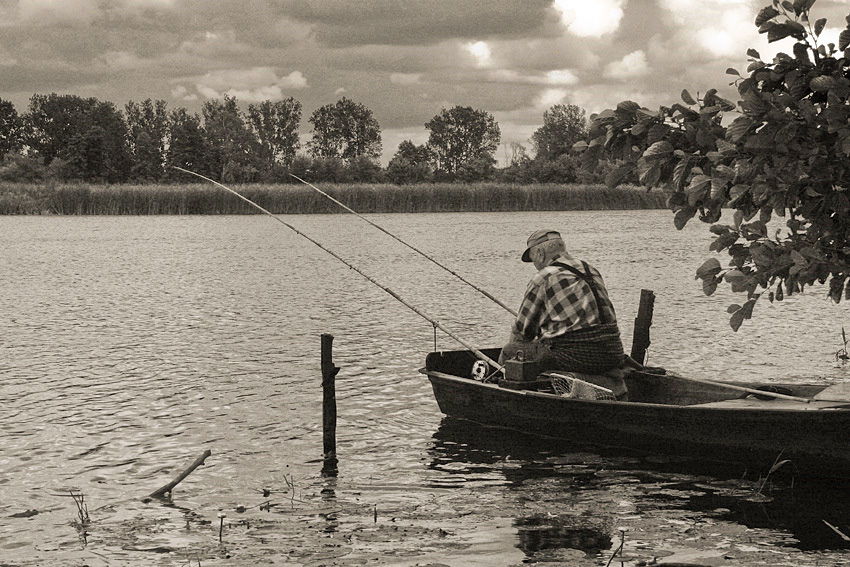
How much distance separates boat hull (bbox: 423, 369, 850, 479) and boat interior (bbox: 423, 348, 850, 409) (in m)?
0.12

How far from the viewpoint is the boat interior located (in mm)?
9906

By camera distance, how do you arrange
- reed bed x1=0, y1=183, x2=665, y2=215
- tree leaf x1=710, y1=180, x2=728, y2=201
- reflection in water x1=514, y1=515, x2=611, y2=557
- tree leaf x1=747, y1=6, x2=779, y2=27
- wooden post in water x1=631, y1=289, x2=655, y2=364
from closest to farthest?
tree leaf x1=747, y1=6, x2=779, y2=27, tree leaf x1=710, y1=180, x2=728, y2=201, reflection in water x1=514, y1=515, x2=611, y2=557, wooden post in water x1=631, y1=289, x2=655, y2=364, reed bed x1=0, y1=183, x2=665, y2=215

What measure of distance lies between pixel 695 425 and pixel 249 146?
139591 mm

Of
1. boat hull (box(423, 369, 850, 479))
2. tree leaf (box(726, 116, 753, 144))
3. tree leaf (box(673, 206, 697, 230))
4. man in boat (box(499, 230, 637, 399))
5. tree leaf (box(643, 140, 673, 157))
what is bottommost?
boat hull (box(423, 369, 850, 479))

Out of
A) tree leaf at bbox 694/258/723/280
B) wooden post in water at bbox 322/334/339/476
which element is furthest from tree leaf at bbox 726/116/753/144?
wooden post in water at bbox 322/334/339/476

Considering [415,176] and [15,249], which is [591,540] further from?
[415,176]

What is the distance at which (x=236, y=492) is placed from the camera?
Result: 963cm

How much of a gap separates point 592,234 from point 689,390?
144 feet

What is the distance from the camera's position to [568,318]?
34.6ft

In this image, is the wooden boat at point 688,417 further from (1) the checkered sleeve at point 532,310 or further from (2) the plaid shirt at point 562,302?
(2) the plaid shirt at point 562,302

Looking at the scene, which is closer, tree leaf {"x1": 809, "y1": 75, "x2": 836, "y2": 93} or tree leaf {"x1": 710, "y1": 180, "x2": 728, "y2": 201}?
tree leaf {"x1": 809, "y1": 75, "x2": 836, "y2": 93}

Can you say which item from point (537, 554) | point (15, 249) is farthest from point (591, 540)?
point (15, 249)

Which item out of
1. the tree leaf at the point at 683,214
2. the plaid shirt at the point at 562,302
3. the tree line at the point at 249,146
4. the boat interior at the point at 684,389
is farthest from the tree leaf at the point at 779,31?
the tree line at the point at 249,146

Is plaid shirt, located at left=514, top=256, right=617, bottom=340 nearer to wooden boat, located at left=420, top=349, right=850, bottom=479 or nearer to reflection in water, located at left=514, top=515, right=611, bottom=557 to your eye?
wooden boat, located at left=420, top=349, right=850, bottom=479
